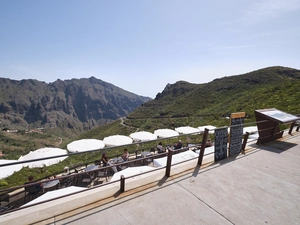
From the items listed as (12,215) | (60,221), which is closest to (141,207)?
(60,221)

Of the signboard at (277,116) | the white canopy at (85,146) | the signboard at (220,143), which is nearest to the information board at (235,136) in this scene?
the signboard at (220,143)

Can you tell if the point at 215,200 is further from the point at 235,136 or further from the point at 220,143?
the point at 235,136

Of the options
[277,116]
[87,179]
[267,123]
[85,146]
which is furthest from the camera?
[85,146]

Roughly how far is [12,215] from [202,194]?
3469 millimetres

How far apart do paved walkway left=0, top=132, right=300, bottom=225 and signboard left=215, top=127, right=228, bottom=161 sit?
348mm

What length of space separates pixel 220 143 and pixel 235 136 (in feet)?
2.98

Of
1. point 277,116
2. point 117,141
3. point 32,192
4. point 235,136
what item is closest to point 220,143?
point 235,136

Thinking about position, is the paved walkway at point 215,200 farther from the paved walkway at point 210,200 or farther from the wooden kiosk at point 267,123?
the wooden kiosk at point 267,123

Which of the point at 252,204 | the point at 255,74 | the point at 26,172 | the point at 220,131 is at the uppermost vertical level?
the point at 255,74

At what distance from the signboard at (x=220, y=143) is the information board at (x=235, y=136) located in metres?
0.47

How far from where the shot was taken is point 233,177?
4.45 meters

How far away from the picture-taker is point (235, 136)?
5.81m

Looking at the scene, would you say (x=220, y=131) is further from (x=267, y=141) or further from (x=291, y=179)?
(x=267, y=141)

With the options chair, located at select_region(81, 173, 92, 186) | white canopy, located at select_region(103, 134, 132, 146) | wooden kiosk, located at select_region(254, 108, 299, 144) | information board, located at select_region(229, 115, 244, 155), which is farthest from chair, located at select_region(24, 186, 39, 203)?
wooden kiosk, located at select_region(254, 108, 299, 144)
